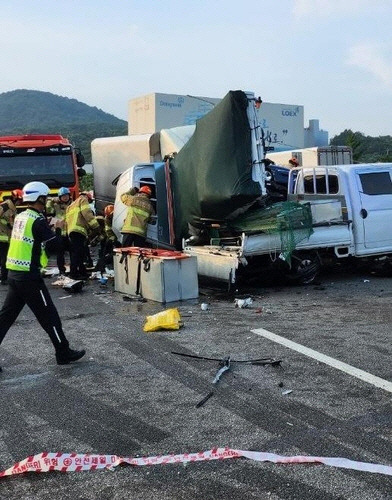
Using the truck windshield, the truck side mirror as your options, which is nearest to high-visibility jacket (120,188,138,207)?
the truck windshield

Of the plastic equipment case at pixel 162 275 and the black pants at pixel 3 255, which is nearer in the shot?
the plastic equipment case at pixel 162 275

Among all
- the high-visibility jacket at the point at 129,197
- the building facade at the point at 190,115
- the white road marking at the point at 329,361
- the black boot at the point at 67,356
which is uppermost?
the building facade at the point at 190,115

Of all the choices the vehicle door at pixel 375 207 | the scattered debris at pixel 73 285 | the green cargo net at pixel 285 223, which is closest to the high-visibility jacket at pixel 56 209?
the scattered debris at pixel 73 285

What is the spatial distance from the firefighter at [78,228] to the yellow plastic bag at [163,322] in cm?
422

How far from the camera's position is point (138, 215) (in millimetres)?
Answer: 10508

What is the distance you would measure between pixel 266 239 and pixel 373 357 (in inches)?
140

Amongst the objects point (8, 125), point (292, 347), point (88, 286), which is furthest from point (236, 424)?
point (8, 125)

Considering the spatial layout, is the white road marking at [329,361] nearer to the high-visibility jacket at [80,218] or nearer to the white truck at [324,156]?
the high-visibility jacket at [80,218]

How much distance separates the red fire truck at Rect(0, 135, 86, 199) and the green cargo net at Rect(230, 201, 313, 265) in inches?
265

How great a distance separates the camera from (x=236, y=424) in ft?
14.3

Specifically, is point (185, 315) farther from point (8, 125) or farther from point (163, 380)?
point (8, 125)

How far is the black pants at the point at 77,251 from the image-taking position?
11062 millimetres

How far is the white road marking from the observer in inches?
203

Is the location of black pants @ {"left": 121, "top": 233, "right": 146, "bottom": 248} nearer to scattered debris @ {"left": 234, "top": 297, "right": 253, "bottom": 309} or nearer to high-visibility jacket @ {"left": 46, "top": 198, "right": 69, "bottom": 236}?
high-visibility jacket @ {"left": 46, "top": 198, "right": 69, "bottom": 236}
